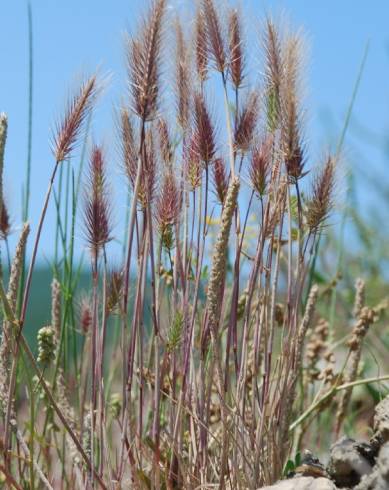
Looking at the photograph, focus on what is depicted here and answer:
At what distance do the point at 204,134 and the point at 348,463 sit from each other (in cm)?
66

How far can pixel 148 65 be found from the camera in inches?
65.4

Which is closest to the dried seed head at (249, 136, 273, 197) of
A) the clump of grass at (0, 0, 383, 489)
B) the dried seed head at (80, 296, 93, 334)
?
the clump of grass at (0, 0, 383, 489)

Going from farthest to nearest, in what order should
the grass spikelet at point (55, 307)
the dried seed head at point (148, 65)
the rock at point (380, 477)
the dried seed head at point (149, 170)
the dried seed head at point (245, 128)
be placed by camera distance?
the grass spikelet at point (55, 307) → the dried seed head at point (245, 128) → the dried seed head at point (149, 170) → the dried seed head at point (148, 65) → the rock at point (380, 477)

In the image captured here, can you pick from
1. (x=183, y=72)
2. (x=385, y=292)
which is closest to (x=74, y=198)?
(x=183, y=72)

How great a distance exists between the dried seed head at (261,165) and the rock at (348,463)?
0.50 metres

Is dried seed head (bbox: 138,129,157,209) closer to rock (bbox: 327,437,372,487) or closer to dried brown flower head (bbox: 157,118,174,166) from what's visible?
dried brown flower head (bbox: 157,118,174,166)

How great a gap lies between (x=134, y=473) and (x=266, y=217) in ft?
1.81

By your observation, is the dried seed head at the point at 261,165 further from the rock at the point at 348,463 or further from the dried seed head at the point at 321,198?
the rock at the point at 348,463

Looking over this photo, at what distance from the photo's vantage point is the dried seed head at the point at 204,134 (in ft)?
5.97

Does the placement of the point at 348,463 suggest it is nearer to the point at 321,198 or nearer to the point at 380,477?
the point at 380,477

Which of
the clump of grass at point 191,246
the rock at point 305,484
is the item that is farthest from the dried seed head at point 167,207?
the rock at point 305,484

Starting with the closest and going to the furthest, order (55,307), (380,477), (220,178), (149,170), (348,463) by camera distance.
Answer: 1. (380,477)
2. (348,463)
3. (149,170)
4. (220,178)
5. (55,307)

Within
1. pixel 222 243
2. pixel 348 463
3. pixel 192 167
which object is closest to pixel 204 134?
pixel 192 167

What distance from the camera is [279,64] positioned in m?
1.89
